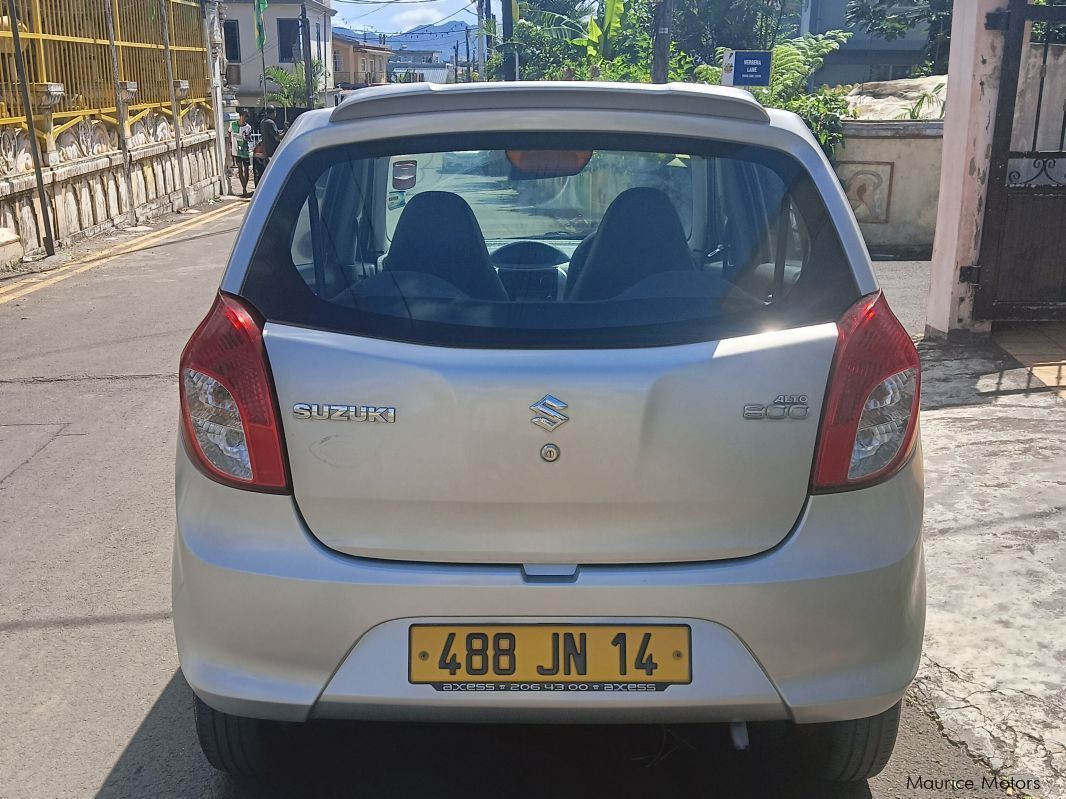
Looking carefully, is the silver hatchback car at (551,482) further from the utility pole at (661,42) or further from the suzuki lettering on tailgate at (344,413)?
the utility pole at (661,42)

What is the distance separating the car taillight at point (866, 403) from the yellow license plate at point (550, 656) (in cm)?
47

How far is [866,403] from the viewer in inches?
97.0

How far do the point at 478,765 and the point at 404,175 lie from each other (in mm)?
1525

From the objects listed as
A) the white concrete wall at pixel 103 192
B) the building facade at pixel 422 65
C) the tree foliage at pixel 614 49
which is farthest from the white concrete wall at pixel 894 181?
the building facade at pixel 422 65

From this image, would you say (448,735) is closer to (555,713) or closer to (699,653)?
(555,713)

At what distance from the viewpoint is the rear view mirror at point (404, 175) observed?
2.84 meters

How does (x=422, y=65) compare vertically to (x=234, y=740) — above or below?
below

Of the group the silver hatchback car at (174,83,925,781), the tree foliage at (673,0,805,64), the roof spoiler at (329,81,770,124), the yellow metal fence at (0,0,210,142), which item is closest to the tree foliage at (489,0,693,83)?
the yellow metal fence at (0,0,210,142)

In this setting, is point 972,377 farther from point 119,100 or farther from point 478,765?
point 119,100

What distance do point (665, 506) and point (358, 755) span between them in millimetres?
1240

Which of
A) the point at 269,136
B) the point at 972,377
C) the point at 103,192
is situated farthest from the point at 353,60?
the point at 972,377

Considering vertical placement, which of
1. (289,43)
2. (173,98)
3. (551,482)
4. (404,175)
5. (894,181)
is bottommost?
(894,181)

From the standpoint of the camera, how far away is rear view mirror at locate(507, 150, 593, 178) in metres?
2.62

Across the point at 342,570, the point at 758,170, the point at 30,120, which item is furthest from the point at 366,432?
the point at 30,120
